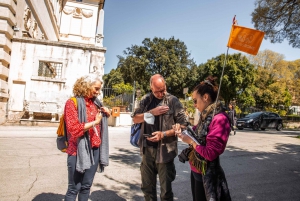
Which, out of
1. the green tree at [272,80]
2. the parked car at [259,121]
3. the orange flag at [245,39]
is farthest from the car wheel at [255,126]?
the green tree at [272,80]

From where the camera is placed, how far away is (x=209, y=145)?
1.97 meters

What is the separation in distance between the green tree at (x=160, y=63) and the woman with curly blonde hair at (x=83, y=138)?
1605 inches

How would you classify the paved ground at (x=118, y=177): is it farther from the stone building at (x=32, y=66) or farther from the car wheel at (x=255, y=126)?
the car wheel at (x=255, y=126)

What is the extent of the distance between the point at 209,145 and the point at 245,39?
1738 mm

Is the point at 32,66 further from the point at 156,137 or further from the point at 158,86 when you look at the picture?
the point at 156,137

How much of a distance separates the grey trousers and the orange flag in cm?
181

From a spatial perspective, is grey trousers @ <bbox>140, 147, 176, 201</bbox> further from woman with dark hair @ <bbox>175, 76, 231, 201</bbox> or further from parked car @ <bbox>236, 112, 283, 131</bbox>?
parked car @ <bbox>236, 112, 283, 131</bbox>

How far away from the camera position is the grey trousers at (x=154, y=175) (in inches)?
105

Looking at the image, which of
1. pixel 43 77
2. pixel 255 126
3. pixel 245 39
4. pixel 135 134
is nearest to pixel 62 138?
pixel 135 134

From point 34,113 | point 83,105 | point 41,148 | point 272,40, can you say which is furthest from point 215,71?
point 83,105

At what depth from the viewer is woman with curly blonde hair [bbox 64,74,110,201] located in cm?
242

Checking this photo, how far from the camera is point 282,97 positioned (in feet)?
116

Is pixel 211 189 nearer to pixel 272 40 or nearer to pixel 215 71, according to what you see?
pixel 272 40

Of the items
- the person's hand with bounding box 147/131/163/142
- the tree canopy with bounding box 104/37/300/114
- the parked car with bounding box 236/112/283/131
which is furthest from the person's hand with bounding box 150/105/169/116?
the tree canopy with bounding box 104/37/300/114
